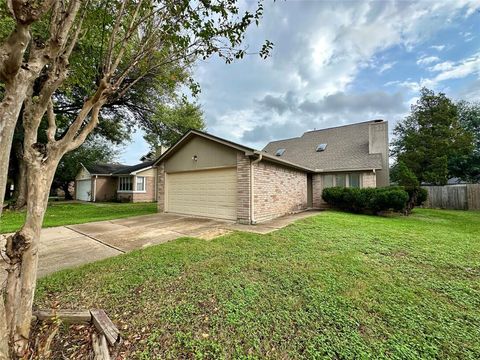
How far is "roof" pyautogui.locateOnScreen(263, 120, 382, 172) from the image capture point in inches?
531

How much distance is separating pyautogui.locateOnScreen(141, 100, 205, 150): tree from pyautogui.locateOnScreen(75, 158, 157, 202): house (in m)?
6.59

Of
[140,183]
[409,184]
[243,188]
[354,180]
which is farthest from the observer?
[140,183]

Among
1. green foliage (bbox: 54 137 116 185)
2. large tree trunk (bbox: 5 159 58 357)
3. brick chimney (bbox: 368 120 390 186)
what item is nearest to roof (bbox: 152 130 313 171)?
large tree trunk (bbox: 5 159 58 357)

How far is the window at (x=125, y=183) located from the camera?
67.2ft

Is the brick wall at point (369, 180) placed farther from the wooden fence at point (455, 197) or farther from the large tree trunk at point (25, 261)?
the large tree trunk at point (25, 261)

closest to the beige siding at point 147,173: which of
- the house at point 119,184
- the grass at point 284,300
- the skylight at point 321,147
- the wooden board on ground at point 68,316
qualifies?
the house at point 119,184

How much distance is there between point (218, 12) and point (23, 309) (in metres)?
4.93

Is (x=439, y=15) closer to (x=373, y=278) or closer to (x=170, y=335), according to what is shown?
(x=373, y=278)

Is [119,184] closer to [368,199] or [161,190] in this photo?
[161,190]

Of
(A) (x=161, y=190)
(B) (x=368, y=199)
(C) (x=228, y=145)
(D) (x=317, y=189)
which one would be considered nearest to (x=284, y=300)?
(C) (x=228, y=145)

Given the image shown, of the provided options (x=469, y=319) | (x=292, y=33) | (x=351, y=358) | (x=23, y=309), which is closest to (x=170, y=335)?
(x=23, y=309)

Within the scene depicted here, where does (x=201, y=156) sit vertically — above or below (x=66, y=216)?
above

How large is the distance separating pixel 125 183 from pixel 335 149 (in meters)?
19.2

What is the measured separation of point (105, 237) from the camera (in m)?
6.02
